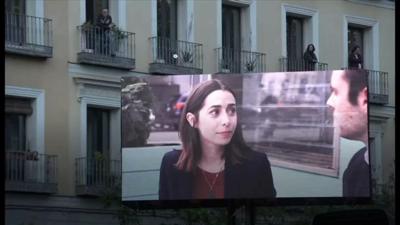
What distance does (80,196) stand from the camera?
27.1m

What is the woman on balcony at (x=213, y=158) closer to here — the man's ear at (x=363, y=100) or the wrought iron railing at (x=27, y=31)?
the man's ear at (x=363, y=100)

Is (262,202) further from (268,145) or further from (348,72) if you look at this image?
(348,72)

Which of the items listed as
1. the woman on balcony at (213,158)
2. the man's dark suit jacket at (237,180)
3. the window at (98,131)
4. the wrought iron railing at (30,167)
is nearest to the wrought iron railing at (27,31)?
the window at (98,131)

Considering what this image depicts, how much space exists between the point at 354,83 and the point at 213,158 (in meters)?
2.70

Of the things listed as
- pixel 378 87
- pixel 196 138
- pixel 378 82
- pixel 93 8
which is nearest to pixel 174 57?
pixel 93 8

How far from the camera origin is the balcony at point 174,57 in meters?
28.5

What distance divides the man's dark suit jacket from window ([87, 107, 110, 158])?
20.8 ft

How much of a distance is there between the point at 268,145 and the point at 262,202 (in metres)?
1.05

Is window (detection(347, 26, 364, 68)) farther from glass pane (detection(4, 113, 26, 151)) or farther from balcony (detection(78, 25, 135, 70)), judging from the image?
glass pane (detection(4, 113, 26, 151))

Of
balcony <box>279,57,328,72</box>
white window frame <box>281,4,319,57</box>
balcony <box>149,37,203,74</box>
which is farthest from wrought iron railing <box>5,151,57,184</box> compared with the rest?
white window frame <box>281,4,319,57</box>

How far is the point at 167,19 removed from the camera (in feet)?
96.9

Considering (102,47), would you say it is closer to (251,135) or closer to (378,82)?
(251,135)

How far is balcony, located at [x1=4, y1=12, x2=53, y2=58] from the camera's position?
84.7ft
